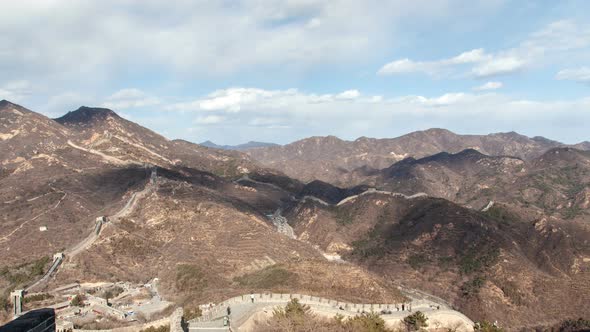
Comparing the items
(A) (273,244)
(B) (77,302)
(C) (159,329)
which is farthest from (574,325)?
(B) (77,302)


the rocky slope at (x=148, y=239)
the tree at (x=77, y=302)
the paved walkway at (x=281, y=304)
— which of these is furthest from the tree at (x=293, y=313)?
the tree at (x=77, y=302)

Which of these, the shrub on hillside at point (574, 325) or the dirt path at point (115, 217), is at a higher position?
the dirt path at point (115, 217)

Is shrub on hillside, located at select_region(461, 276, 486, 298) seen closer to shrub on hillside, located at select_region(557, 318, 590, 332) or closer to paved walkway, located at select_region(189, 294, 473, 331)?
shrub on hillside, located at select_region(557, 318, 590, 332)

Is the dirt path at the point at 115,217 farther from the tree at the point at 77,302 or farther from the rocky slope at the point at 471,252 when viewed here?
the rocky slope at the point at 471,252

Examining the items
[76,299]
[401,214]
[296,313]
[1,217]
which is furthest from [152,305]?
[401,214]

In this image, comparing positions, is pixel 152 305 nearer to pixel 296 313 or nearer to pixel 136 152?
pixel 296 313

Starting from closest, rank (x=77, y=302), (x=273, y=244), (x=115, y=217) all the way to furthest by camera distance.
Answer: (x=77, y=302), (x=273, y=244), (x=115, y=217)

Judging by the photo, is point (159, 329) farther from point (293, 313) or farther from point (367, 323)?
point (367, 323)

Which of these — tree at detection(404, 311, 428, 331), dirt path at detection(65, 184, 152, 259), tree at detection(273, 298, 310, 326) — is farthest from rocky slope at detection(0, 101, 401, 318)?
tree at detection(273, 298, 310, 326)
